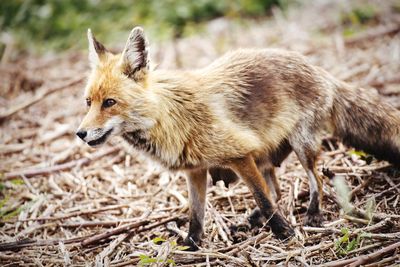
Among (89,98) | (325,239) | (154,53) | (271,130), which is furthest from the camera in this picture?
(154,53)

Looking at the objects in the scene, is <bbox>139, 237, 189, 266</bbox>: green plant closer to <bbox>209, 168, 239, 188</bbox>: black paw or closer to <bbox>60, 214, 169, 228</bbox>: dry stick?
<bbox>60, 214, 169, 228</bbox>: dry stick

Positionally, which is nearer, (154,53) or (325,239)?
(325,239)

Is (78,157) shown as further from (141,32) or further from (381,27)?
(381,27)

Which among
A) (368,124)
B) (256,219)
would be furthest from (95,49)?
(368,124)

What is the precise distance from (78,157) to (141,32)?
3.37 meters

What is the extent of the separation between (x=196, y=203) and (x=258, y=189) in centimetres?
85

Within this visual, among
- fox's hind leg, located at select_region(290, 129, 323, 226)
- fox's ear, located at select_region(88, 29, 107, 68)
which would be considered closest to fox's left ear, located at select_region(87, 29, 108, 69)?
fox's ear, located at select_region(88, 29, 107, 68)

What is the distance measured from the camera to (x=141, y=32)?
14.8ft

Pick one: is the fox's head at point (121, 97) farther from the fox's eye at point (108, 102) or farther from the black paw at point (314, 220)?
the black paw at point (314, 220)

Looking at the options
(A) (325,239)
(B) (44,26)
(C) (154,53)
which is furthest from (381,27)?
(B) (44,26)

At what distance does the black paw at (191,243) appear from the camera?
489cm

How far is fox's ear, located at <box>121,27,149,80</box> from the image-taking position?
179 inches

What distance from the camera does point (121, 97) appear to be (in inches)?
178

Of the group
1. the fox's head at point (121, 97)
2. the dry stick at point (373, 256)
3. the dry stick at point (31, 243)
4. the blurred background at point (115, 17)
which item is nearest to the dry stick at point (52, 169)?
the dry stick at point (31, 243)
